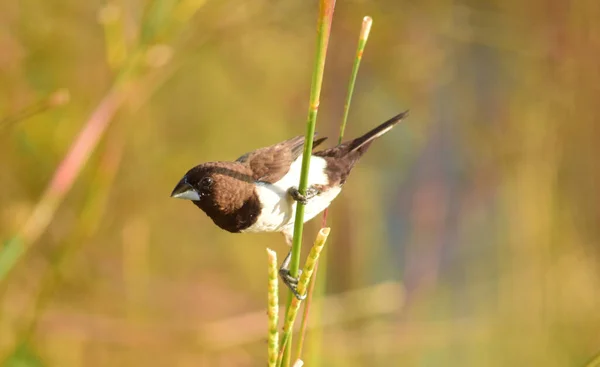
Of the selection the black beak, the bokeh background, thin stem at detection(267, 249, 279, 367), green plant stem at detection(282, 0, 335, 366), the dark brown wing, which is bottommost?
thin stem at detection(267, 249, 279, 367)

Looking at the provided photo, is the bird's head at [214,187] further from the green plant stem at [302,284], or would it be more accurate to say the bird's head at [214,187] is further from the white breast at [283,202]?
the green plant stem at [302,284]

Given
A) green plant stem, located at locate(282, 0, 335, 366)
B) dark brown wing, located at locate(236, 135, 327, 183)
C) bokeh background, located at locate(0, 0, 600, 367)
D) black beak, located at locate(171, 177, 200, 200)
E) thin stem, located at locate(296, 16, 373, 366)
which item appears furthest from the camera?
bokeh background, located at locate(0, 0, 600, 367)

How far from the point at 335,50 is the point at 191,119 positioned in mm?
508

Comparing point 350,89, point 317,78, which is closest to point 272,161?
point 350,89

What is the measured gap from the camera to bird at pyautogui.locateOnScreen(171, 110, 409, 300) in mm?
668

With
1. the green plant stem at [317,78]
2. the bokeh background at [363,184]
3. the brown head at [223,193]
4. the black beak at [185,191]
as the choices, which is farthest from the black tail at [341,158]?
the bokeh background at [363,184]

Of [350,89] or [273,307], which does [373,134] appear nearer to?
[350,89]

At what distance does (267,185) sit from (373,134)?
6.1 inches

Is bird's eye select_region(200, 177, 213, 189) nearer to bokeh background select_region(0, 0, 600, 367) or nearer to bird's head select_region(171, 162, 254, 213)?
bird's head select_region(171, 162, 254, 213)

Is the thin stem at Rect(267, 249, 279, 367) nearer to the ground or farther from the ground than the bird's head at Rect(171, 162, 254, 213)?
nearer to the ground

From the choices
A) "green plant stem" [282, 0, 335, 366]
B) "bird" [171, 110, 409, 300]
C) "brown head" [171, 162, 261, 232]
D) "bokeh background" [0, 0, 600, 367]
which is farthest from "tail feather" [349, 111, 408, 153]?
"bokeh background" [0, 0, 600, 367]

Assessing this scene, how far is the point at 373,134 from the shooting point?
0.78 metres

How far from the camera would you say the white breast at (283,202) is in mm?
733

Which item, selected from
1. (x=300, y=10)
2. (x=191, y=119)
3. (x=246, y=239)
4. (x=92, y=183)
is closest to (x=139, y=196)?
(x=191, y=119)
